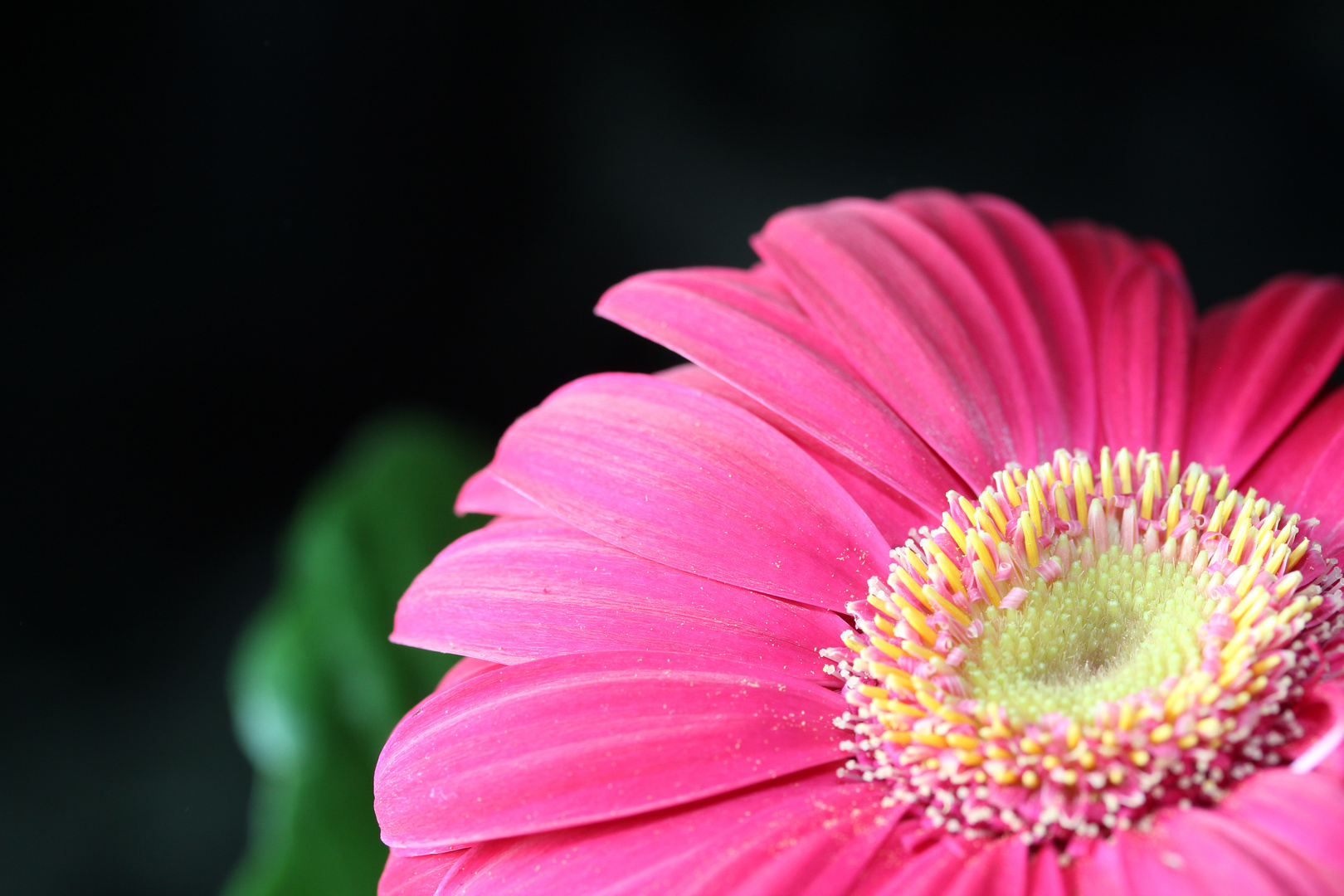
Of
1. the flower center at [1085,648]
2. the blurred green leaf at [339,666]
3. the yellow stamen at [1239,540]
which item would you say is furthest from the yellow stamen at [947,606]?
the blurred green leaf at [339,666]

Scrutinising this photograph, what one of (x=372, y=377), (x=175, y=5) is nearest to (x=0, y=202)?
(x=175, y=5)

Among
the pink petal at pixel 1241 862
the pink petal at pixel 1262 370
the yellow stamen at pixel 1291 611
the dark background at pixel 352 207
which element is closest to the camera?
the pink petal at pixel 1241 862

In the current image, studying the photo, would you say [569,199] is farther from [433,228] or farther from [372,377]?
[372,377]

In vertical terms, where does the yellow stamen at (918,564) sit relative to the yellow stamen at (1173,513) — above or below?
below

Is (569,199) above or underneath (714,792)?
above

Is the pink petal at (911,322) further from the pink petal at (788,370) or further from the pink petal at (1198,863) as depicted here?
the pink petal at (1198,863)

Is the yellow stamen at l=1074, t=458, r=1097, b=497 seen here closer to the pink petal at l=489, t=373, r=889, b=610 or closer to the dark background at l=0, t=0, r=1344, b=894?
the pink petal at l=489, t=373, r=889, b=610
